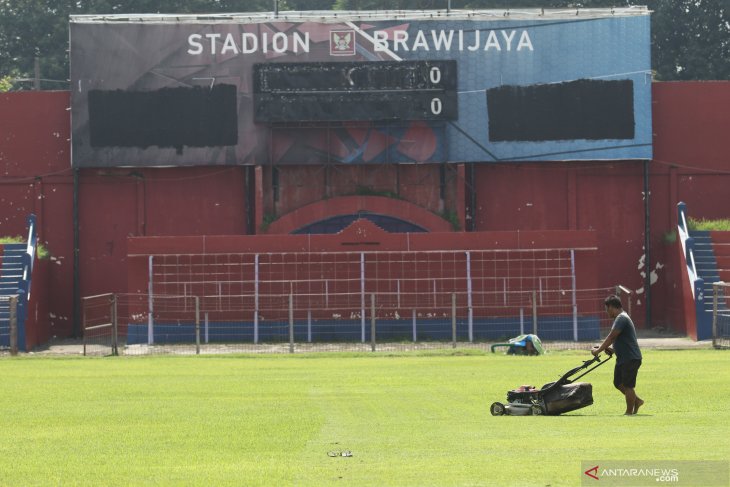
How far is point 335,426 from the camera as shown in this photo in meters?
16.4

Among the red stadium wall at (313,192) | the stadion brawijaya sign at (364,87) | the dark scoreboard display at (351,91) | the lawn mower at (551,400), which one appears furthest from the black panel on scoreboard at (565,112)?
the lawn mower at (551,400)

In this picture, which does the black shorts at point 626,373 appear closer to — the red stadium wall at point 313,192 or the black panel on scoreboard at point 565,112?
the black panel on scoreboard at point 565,112

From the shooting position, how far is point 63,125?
4656 cm

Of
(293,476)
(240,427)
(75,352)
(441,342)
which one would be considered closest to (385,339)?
(441,342)

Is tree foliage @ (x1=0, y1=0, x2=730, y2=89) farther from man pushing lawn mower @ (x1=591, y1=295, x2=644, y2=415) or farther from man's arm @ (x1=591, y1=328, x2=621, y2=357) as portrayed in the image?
man's arm @ (x1=591, y1=328, x2=621, y2=357)

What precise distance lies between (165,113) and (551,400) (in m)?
29.7

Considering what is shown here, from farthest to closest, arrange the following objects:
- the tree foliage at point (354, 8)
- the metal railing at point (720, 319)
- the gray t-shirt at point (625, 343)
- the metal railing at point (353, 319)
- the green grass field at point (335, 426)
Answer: the tree foliage at point (354, 8) < the metal railing at point (353, 319) < the metal railing at point (720, 319) < the gray t-shirt at point (625, 343) < the green grass field at point (335, 426)

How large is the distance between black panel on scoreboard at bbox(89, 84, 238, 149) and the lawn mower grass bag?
28817mm

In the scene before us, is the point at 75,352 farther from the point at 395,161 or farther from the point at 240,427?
the point at 240,427

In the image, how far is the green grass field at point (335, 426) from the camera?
12.2m

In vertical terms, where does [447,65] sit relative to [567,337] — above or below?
above

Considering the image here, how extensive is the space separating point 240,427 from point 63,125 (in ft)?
105

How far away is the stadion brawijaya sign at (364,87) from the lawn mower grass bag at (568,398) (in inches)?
1100

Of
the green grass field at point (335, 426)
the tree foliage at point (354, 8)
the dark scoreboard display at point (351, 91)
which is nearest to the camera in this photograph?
the green grass field at point (335, 426)
